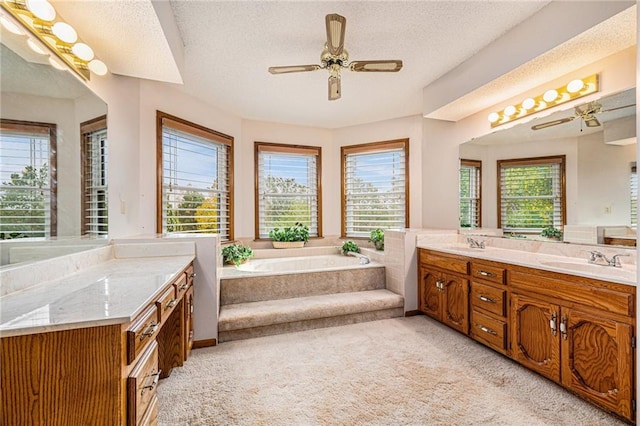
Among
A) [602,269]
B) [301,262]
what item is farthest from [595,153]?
[301,262]

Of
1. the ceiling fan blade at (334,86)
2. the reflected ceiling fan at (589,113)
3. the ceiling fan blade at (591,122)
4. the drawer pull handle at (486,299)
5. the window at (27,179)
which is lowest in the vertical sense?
the drawer pull handle at (486,299)

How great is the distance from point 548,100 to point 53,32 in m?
3.67

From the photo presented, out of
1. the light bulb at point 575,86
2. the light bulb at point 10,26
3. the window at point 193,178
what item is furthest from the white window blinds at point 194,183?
the light bulb at point 575,86

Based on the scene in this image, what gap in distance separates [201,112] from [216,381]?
10.3ft

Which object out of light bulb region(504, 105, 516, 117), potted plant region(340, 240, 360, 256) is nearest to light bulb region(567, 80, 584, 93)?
light bulb region(504, 105, 516, 117)

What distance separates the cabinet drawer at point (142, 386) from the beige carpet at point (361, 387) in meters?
0.63

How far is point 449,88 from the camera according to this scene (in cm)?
304

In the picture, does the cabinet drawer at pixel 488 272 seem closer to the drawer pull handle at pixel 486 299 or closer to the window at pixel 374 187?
the drawer pull handle at pixel 486 299

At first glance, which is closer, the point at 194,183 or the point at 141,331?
the point at 141,331

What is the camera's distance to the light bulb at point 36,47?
4.78 ft

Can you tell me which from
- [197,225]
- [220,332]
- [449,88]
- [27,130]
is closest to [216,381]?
[220,332]

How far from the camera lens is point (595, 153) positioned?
229cm

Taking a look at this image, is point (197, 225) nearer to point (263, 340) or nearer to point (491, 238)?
point (263, 340)

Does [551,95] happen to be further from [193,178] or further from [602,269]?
[193,178]
